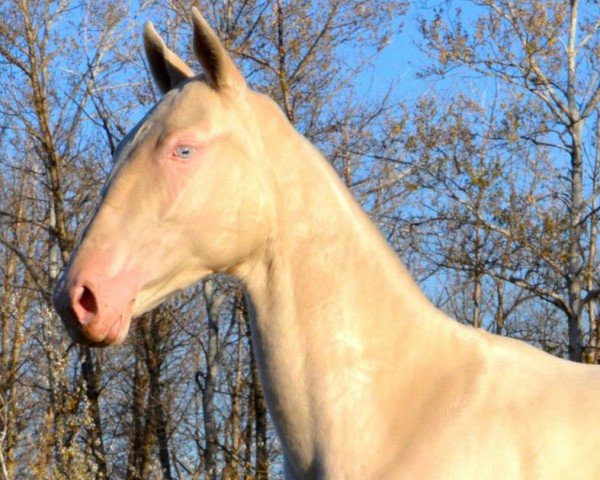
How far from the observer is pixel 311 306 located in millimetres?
2668

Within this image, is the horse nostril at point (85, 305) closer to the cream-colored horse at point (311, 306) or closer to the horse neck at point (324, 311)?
the cream-colored horse at point (311, 306)

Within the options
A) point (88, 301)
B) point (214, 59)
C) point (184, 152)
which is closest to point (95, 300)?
point (88, 301)

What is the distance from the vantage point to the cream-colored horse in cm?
249

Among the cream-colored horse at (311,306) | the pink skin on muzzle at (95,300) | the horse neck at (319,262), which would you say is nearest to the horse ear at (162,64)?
the cream-colored horse at (311,306)

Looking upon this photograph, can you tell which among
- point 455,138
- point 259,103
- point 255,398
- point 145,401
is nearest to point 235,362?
point 145,401

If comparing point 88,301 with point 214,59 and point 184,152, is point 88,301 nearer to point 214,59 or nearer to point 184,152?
point 184,152

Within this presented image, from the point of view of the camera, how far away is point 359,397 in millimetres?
2594

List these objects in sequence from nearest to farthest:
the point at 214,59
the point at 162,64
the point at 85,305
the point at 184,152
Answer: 1. the point at 85,305
2. the point at 184,152
3. the point at 214,59
4. the point at 162,64

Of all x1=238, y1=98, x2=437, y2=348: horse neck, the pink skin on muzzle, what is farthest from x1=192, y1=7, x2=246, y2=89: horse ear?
the pink skin on muzzle

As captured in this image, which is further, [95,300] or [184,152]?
[184,152]

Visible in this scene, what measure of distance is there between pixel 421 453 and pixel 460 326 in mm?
410

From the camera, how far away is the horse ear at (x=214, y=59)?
2682 millimetres

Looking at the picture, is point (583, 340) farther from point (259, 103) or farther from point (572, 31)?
point (259, 103)

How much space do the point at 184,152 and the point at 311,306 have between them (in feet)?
1.61
